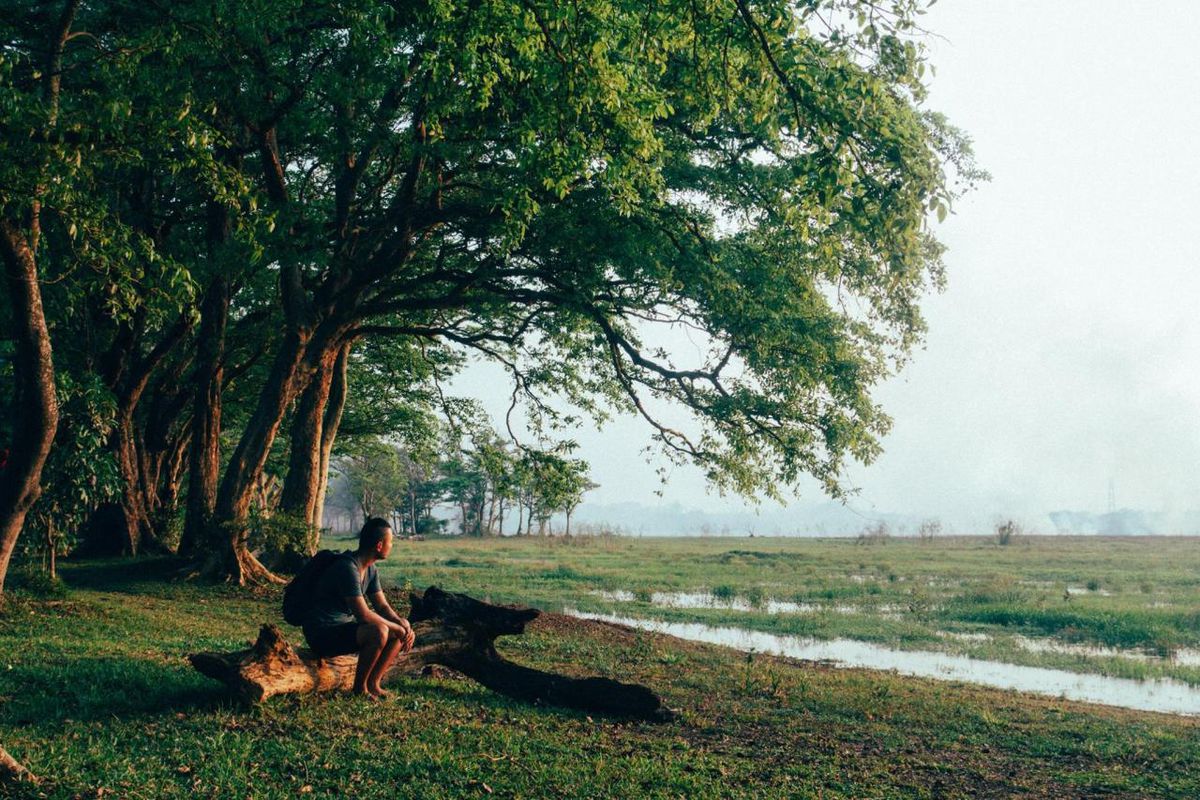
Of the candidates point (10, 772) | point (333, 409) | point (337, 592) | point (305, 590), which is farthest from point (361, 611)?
point (333, 409)

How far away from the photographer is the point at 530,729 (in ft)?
26.2

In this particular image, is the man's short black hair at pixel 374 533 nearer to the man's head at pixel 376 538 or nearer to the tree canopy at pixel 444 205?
the man's head at pixel 376 538

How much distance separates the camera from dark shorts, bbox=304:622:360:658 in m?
7.93

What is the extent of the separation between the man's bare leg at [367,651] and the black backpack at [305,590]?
0.49m

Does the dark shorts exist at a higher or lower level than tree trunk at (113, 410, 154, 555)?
lower

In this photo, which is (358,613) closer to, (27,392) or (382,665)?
(382,665)

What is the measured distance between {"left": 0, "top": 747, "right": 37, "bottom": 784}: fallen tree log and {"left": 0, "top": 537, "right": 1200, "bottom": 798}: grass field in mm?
143

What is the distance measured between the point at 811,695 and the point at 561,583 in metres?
21.3

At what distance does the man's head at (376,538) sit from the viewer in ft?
25.7

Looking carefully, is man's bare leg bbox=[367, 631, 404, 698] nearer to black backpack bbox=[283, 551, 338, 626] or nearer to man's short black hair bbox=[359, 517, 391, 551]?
black backpack bbox=[283, 551, 338, 626]

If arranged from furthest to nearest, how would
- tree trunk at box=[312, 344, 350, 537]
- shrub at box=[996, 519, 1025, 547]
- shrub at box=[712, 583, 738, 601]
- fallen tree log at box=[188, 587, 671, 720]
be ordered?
1. shrub at box=[996, 519, 1025, 547]
2. shrub at box=[712, 583, 738, 601]
3. tree trunk at box=[312, 344, 350, 537]
4. fallen tree log at box=[188, 587, 671, 720]

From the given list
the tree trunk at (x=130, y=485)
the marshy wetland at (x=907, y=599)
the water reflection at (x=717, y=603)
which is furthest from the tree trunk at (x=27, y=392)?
the water reflection at (x=717, y=603)

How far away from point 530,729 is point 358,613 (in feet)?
5.78

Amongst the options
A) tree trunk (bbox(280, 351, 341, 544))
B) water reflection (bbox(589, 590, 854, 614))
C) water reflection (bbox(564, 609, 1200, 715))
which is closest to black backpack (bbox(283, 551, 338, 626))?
water reflection (bbox(564, 609, 1200, 715))
